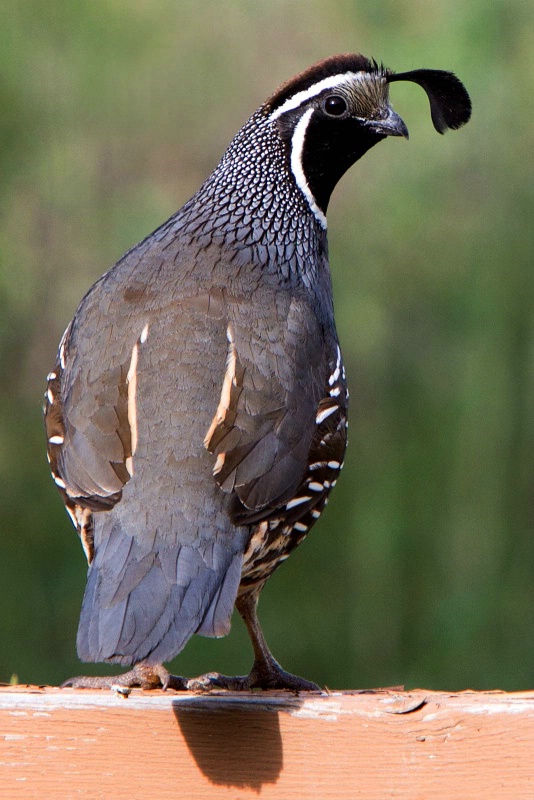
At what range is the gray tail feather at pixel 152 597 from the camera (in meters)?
2.00

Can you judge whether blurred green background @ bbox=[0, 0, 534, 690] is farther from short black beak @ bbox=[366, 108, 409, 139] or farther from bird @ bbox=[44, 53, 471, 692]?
bird @ bbox=[44, 53, 471, 692]

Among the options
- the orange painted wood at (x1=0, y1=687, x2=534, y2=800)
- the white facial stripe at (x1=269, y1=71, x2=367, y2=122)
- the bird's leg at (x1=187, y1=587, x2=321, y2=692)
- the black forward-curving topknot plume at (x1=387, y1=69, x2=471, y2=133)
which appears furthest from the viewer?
the black forward-curving topknot plume at (x1=387, y1=69, x2=471, y2=133)

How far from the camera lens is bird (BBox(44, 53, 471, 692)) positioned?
2186 mm

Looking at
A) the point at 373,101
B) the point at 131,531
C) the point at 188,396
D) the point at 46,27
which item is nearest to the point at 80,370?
the point at 188,396

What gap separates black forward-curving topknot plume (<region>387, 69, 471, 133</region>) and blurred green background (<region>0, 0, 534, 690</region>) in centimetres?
139

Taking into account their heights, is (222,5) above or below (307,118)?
above

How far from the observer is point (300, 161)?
3457 mm

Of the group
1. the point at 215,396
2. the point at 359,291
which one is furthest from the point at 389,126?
the point at 359,291

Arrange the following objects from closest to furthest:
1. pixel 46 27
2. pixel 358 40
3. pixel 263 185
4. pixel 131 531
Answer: pixel 131 531
pixel 263 185
pixel 46 27
pixel 358 40

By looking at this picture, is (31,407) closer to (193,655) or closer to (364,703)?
(193,655)

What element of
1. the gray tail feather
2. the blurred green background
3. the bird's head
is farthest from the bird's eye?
the blurred green background

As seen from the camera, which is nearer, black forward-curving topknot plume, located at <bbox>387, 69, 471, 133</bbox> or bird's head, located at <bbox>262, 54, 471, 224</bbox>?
bird's head, located at <bbox>262, 54, 471, 224</bbox>

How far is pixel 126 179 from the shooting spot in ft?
18.6

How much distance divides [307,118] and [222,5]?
98.2 inches
